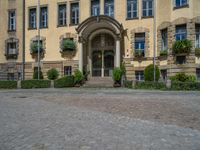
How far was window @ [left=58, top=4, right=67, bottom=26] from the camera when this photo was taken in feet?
102

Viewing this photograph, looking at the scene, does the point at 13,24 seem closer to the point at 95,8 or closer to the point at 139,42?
the point at 95,8

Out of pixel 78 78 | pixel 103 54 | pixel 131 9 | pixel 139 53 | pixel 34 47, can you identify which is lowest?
pixel 78 78

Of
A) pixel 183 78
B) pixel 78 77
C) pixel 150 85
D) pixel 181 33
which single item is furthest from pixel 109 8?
pixel 183 78

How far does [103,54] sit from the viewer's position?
30.0m

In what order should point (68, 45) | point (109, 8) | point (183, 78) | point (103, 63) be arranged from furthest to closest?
point (103, 63), point (68, 45), point (109, 8), point (183, 78)

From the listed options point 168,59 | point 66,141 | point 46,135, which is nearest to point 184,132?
point 66,141

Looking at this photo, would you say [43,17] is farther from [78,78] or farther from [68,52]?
[78,78]

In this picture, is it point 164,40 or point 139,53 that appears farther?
point 139,53

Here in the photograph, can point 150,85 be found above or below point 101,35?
below

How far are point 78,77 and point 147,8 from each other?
9811 mm

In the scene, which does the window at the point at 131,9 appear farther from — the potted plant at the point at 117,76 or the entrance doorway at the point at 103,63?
the potted plant at the point at 117,76

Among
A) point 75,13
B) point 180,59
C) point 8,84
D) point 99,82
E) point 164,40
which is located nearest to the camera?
point 180,59

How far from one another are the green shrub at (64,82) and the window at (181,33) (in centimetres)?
1073

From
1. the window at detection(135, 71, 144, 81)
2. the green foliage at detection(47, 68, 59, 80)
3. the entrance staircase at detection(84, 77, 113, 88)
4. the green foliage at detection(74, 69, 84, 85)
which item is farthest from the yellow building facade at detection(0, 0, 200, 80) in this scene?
the entrance staircase at detection(84, 77, 113, 88)
